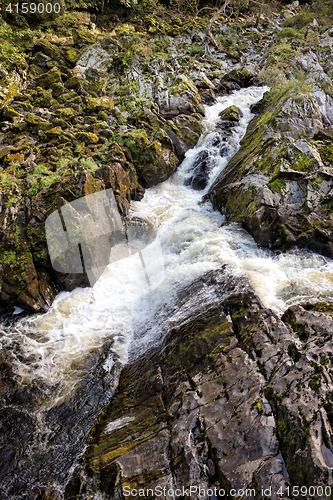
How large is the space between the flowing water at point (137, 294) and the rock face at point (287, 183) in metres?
0.53

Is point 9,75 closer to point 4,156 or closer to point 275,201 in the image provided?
point 4,156

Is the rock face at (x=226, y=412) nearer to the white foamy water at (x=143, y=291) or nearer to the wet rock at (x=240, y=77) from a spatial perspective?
the white foamy water at (x=143, y=291)

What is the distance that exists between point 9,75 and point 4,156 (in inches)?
191

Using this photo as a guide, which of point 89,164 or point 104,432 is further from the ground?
point 89,164

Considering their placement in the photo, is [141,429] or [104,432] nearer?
[141,429]

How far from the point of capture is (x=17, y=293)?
5.45 meters

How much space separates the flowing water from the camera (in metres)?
4.59

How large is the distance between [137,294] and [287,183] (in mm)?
5199

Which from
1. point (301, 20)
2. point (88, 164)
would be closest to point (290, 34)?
point (301, 20)

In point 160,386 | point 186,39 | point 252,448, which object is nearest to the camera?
point 252,448

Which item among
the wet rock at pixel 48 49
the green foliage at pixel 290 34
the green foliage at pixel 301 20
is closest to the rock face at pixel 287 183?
the wet rock at pixel 48 49

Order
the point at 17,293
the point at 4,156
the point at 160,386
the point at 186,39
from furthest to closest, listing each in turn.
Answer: the point at 186,39 < the point at 4,156 < the point at 17,293 < the point at 160,386

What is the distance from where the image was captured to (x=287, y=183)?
6914mm

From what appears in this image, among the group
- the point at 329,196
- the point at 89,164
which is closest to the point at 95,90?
the point at 89,164
